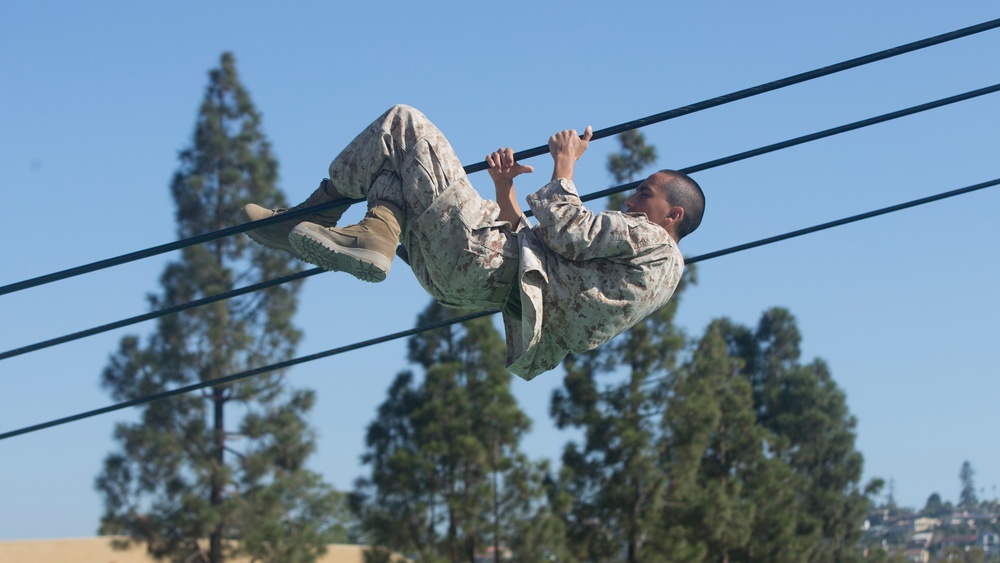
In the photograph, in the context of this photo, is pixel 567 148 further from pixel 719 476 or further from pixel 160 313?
pixel 719 476

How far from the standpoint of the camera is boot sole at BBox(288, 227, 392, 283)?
4977 mm

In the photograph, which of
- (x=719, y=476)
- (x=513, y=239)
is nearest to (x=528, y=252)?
(x=513, y=239)

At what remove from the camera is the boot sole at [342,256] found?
498 centimetres

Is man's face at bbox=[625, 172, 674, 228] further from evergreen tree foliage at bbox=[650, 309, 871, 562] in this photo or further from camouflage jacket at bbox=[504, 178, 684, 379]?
evergreen tree foliage at bbox=[650, 309, 871, 562]

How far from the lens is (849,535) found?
3203cm

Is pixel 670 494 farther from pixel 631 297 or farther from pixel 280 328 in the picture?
pixel 631 297

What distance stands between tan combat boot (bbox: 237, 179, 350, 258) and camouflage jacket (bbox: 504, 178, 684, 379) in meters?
0.90

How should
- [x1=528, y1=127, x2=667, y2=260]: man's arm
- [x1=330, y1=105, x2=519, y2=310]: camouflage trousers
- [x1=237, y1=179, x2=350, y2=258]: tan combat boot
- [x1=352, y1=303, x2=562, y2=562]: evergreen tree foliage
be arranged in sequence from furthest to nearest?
1. [x1=352, y1=303, x2=562, y2=562]: evergreen tree foliage
2. [x1=237, y1=179, x2=350, y2=258]: tan combat boot
3. [x1=330, y1=105, x2=519, y2=310]: camouflage trousers
4. [x1=528, y1=127, x2=667, y2=260]: man's arm

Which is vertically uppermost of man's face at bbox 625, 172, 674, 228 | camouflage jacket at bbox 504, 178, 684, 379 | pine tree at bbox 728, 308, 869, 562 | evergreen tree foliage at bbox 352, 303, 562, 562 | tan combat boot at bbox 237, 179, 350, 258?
pine tree at bbox 728, 308, 869, 562

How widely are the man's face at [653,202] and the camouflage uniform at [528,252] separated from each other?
0.33 ft

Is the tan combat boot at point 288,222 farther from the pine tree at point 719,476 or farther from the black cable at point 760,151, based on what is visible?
the pine tree at point 719,476

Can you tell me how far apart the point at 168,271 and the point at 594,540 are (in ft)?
29.8

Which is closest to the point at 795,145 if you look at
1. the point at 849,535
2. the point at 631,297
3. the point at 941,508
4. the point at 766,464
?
the point at 631,297

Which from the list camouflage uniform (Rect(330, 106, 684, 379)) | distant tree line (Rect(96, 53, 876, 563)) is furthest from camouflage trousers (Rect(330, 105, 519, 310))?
distant tree line (Rect(96, 53, 876, 563))
